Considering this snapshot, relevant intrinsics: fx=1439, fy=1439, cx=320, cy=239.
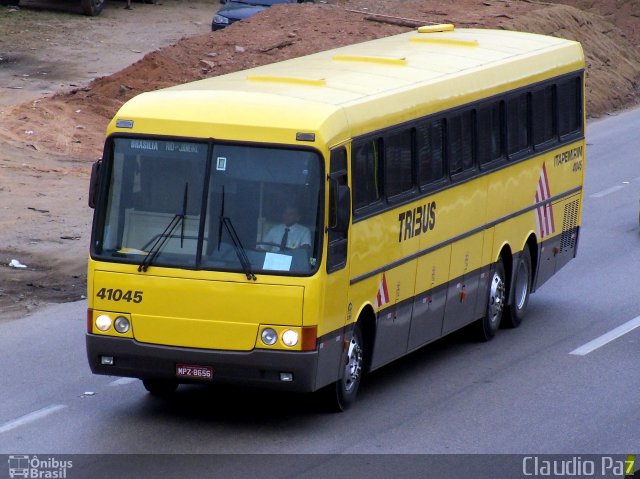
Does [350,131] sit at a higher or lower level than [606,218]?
higher

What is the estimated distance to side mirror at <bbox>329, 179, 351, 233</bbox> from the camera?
35.8 feet

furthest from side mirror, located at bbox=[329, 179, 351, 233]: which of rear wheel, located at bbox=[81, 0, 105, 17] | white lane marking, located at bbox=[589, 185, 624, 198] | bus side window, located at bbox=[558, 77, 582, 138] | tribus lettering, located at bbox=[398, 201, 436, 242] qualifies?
rear wheel, located at bbox=[81, 0, 105, 17]

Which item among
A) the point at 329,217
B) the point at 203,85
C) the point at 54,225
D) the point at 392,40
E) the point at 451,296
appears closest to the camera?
the point at 329,217

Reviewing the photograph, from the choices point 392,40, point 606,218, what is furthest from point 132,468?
point 606,218

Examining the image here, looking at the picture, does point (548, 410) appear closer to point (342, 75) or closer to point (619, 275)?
point (342, 75)

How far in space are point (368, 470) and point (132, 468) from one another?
5.50 feet

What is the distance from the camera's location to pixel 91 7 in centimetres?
4362

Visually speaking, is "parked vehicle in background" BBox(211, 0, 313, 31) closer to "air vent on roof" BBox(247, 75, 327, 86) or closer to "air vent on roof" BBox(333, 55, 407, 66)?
"air vent on roof" BBox(333, 55, 407, 66)

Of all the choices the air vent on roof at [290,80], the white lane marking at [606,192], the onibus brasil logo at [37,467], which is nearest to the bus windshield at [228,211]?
the air vent on roof at [290,80]

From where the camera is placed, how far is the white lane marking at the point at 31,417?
11.3 metres

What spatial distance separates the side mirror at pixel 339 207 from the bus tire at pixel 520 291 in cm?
488

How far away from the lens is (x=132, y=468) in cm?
1016

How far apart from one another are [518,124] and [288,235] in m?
4.98

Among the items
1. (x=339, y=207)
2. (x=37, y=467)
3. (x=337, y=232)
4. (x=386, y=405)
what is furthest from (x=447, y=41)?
(x=37, y=467)
